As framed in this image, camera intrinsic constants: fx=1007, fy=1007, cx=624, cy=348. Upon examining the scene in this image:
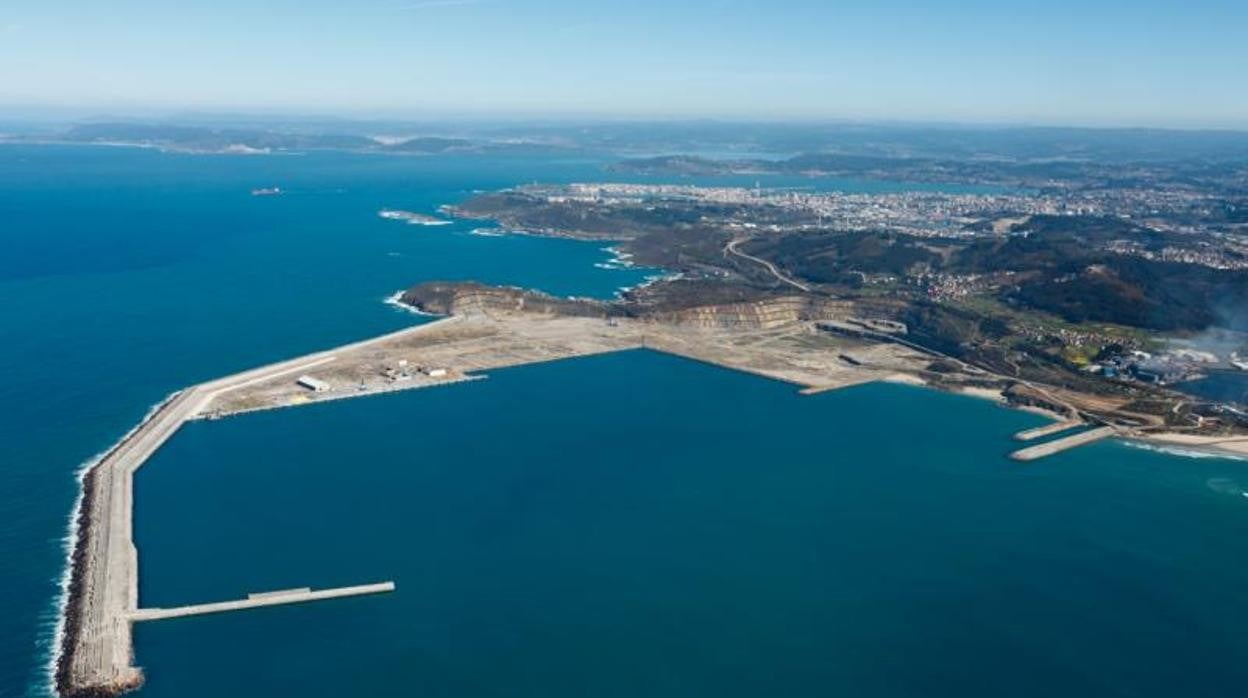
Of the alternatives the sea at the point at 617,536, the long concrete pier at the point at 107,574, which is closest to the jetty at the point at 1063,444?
the sea at the point at 617,536

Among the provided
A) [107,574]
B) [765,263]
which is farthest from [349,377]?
[765,263]

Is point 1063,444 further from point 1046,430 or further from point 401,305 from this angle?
point 401,305

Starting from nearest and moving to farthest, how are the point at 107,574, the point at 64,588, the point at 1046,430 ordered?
the point at 64,588 < the point at 107,574 < the point at 1046,430

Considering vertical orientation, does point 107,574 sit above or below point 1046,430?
below

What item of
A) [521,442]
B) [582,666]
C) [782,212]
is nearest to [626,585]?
[582,666]

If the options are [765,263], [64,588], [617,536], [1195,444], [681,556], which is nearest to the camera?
[64,588]

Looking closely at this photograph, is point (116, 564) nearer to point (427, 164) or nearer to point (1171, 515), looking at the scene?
point (1171, 515)

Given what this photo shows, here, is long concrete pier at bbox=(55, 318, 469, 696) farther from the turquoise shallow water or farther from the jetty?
the jetty

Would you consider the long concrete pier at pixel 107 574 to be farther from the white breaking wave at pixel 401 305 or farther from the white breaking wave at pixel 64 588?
the white breaking wave at pixel 401 305
